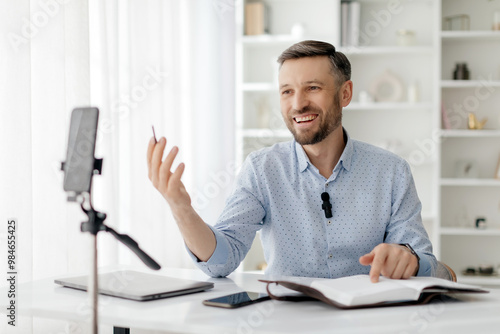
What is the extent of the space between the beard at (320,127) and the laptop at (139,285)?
0.71 meters

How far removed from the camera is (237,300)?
124 cm

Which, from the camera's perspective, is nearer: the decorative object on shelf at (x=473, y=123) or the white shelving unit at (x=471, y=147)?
the decorative object on shelf at (x=473, y=123)

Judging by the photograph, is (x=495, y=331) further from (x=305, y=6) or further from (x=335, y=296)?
(x=305, y=6)

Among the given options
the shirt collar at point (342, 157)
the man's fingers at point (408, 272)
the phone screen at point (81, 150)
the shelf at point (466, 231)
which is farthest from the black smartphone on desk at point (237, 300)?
the shelf at point (466, 231)

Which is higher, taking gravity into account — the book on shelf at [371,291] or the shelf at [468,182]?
the shelf at [468,182]

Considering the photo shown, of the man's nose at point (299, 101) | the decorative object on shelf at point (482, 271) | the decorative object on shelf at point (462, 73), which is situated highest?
the decorative object on shelf at point (462, 73)

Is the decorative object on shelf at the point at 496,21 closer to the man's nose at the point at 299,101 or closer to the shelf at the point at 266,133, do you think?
the shelf at the point at 266,133

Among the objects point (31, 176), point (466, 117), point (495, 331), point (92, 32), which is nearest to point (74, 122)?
point (495, 331)

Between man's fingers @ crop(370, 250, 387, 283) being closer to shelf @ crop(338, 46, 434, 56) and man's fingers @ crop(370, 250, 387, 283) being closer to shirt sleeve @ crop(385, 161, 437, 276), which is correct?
shirt sleeve @ crop(385, 161, 437, 276)

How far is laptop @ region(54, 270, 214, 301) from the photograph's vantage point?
1271 millimetres

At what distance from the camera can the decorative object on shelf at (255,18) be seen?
4086 millimetres

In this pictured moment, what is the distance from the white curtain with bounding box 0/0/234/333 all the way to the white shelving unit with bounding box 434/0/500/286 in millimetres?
1573

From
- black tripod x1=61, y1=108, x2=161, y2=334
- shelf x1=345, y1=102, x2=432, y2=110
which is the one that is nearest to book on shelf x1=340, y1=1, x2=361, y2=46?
shelf x1=345, y1=102, x2=432, y2=110

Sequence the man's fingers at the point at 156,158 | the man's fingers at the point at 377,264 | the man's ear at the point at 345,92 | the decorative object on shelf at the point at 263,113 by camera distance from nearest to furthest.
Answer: the man's fingers at the point at 156,158 < the man's fingers at the point at 377,264 < the man's ear at the point at 345,92 < the decorative object on shelf at the point at 263,113
